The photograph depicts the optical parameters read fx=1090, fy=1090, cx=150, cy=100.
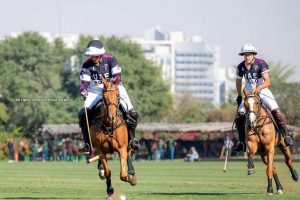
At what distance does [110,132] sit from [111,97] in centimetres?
94

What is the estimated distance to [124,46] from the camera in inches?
5600

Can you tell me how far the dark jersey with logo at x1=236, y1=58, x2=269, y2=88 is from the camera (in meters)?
28.4

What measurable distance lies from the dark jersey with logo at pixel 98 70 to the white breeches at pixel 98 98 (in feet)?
0.80

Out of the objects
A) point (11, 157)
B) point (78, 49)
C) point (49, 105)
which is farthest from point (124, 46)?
point (11, 157)

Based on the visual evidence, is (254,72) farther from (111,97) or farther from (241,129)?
(111,97)

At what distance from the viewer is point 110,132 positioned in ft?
82.4

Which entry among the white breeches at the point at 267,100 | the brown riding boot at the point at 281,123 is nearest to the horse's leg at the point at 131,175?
the white breeches at the point at 267,100

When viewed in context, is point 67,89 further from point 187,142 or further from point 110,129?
point 110,129

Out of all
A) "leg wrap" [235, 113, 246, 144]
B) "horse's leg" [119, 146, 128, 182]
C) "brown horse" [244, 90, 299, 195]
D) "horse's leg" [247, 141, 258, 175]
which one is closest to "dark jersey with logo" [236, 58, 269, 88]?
"brown horse" [244, 90, 299, 195]

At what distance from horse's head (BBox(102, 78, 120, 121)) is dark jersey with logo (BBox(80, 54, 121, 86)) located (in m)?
0.80

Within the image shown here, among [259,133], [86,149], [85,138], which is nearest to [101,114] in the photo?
[86,149]

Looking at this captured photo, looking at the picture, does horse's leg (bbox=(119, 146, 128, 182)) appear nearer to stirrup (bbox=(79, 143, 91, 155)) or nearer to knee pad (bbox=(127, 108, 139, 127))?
knee pad (bbox=(127, 108, 139, 127))

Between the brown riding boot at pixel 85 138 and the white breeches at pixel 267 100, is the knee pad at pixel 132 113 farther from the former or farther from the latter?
the white breeches at pixel 267 100

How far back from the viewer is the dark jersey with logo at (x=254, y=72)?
93.3ft
